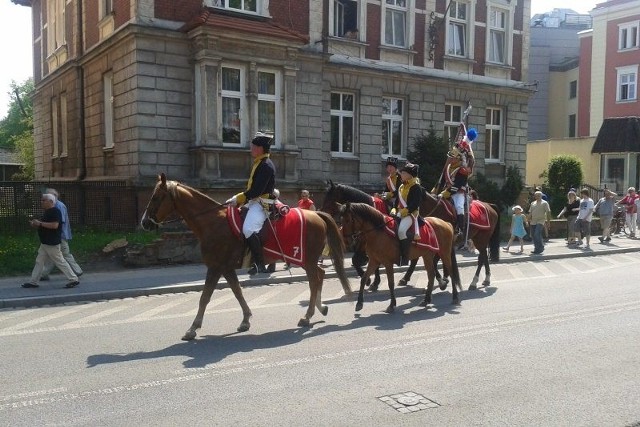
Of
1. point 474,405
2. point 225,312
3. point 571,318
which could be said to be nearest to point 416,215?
point 571,318

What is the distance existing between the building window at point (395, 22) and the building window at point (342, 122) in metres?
3.09

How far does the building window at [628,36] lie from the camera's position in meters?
44.8

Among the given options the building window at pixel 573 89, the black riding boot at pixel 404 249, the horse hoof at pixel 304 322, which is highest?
the building window at pixel 573 89

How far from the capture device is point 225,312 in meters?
9.95

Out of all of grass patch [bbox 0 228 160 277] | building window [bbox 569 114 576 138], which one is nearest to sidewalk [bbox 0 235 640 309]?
grass patch [bbox 0 228 160 277]

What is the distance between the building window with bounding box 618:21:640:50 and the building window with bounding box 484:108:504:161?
78.7ft

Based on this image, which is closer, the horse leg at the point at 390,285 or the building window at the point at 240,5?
the horse leg at the point at 390,285

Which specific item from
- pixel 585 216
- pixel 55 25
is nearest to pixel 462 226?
pixel 585 216

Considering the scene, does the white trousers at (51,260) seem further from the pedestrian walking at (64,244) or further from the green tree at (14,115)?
the green tree at (14,115)

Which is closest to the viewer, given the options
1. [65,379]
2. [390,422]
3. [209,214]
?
[390,422]

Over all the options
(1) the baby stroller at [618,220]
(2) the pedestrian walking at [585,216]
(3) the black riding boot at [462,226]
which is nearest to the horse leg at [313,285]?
(3) the black riding boot at [462,226]

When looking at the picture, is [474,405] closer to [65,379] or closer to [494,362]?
[494,362]

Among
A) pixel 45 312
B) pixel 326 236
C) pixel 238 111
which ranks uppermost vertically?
pixel 238 111

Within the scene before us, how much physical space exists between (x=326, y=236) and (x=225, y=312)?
2186mm
